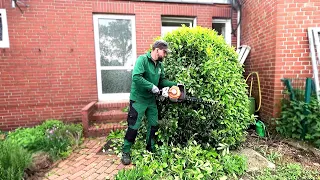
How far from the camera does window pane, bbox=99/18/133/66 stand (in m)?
4.86

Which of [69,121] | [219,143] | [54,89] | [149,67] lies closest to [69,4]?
[54,89]

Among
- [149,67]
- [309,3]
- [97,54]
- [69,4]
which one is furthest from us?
[97,54]

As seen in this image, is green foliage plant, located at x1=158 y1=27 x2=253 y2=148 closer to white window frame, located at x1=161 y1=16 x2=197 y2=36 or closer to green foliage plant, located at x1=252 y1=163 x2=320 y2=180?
green foliage plant, located at x1=252 y1=163 x2=320 y2=180

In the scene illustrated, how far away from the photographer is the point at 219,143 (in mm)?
3039

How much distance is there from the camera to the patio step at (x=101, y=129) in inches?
153

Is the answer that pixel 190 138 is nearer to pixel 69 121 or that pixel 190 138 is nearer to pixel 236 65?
pixel 236 65

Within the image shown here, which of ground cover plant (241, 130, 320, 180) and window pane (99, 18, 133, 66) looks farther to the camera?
window pane (99, 18, 133, 66)

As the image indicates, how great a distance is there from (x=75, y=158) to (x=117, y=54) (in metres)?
2.89

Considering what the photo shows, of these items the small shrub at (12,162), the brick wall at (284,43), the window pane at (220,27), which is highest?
the window pane at (220,27)

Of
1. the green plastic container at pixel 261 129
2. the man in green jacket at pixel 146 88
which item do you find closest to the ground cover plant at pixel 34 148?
the man in green jacket at pixel 146 88

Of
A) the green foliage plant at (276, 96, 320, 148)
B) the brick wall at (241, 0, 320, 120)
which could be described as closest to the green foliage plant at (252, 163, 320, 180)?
the green foliage plant at (276, 96, 320, 148)

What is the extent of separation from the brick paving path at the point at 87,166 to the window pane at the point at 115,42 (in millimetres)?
2491

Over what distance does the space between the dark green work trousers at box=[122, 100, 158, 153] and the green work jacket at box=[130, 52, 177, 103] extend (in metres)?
0.09

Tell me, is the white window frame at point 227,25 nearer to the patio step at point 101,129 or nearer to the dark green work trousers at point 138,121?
the dark green work trousers at point 138,121
